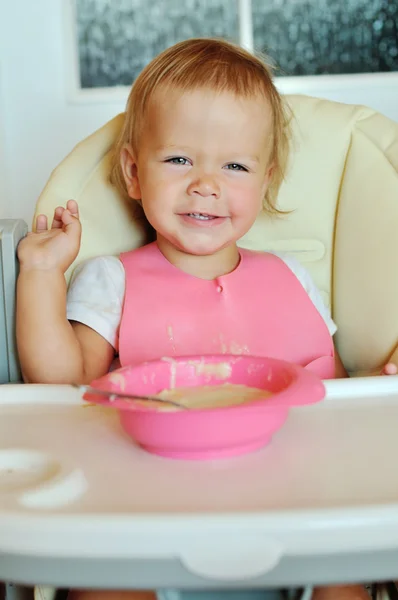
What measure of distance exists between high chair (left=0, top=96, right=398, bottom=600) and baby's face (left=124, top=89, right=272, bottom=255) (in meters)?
0.08

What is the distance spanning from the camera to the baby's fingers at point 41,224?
111cm

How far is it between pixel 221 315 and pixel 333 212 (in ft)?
0.83

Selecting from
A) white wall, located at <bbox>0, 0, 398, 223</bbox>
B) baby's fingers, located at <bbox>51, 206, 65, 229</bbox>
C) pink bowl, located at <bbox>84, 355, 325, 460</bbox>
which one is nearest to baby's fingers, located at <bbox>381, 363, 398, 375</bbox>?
pink bowl, located at <bbox>84, 355, 325, 460</bbox>

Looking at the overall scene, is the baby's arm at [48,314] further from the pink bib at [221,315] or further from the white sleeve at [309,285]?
the white sleeve at [309,285]

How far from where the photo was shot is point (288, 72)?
80.7 inches

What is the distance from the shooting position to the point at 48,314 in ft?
3.33

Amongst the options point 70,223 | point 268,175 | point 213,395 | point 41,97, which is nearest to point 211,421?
point 213,395

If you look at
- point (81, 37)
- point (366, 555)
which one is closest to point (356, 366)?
point (366, 555)

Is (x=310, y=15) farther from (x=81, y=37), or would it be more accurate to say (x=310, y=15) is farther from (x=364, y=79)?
(x=81, y=37)

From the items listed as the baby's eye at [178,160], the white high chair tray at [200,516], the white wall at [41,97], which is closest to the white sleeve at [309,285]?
the baby's eye at [178,160]

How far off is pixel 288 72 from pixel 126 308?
115 cm

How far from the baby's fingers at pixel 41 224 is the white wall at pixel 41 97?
3.28 ft

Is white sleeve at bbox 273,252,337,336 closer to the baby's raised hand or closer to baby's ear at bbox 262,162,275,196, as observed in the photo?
baby's ear at bbox 262,162,275,196

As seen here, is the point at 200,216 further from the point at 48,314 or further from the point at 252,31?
the point at 252,31
